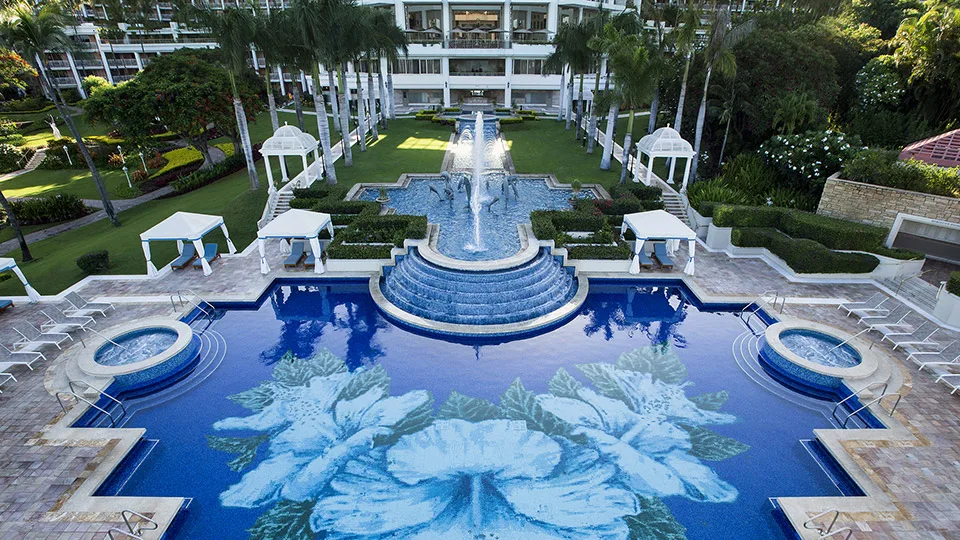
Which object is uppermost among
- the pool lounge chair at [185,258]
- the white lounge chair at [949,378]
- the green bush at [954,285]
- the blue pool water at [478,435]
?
the green bush at [954,285]

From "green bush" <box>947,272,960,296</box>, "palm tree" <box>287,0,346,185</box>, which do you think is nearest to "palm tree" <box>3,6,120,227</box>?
"palm tree" <box>287,0,346,185</box>

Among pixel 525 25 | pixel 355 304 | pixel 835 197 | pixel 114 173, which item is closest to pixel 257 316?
pixel 355 304

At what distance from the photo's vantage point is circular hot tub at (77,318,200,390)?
1476 centimetres

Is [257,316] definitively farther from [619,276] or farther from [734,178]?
[734,178]

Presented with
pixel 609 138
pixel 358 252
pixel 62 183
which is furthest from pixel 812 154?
pixel 62 183

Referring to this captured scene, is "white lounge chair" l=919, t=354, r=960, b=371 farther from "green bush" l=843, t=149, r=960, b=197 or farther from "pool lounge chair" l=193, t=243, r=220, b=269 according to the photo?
"pool lounge chair" l=193, t=243, r=220, b=269

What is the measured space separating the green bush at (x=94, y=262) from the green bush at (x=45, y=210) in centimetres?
1256

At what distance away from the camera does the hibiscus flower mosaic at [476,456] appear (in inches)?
415

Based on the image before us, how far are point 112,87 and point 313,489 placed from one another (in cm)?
3558

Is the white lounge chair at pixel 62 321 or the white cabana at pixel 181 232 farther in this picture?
the white cabana at pixel 181 232

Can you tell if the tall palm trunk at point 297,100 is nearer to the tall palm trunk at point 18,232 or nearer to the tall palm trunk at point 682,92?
the tall palm trunk at point 18,232

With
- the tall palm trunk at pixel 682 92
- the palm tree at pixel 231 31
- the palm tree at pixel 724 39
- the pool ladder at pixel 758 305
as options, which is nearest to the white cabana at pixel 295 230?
the palm tree at pixel 231 31

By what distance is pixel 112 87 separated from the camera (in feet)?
107

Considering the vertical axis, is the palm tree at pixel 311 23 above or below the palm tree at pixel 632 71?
above
